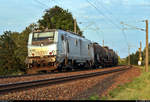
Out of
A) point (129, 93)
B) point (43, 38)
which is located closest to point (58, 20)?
point (43, 38)

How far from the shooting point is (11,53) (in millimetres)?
52031

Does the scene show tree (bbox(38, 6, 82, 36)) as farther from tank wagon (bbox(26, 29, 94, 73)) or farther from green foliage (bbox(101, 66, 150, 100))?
green foliage (bbox(101, 66, 150, 100))

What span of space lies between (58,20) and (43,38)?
130 feet

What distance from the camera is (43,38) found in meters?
18.8

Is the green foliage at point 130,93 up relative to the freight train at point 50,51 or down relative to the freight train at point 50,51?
down

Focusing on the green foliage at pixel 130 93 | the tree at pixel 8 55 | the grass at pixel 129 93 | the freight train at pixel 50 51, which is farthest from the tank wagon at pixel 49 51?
the tree at pixel 8 55

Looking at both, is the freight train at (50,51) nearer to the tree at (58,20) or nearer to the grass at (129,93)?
the grass at (129,93)

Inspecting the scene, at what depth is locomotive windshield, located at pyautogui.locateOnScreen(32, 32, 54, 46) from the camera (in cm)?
1845

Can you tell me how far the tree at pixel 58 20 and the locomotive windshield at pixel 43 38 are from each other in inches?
1408

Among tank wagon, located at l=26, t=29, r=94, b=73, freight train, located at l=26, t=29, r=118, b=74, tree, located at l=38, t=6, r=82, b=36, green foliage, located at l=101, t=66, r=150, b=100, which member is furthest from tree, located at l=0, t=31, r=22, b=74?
green foliage, located at l=101, t=66, r=150, b=100

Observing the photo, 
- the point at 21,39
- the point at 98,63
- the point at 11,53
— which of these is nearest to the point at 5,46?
the point at 11,53

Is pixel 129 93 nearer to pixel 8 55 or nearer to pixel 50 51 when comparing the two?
pixel 50 51

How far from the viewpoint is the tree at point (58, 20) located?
56.2m

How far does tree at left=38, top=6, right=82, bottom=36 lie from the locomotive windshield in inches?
1408
